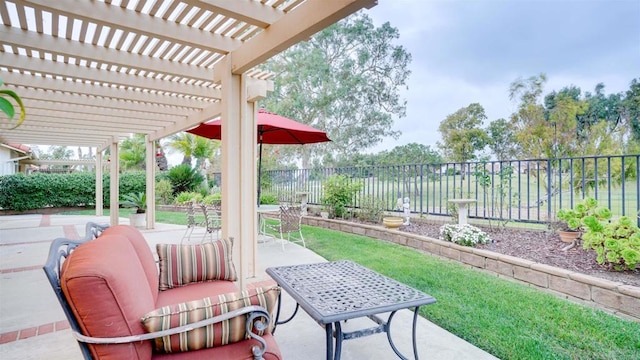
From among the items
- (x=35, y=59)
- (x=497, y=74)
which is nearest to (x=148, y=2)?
(x=35, y=59)

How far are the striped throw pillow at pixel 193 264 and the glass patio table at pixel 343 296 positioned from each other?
16.1 inches

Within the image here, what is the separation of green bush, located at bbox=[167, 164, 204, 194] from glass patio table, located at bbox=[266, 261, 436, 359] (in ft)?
42.3

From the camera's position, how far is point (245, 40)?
11.9 ft

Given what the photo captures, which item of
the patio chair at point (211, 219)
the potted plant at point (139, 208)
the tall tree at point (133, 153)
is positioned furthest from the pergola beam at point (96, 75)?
the tall tree at point (133, 153)

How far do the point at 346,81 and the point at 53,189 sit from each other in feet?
43.1

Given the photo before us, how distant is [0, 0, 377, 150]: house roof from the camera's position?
2.74 meters

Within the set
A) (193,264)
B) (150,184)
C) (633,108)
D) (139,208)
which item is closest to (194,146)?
(139,208)

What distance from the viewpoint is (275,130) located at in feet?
19.2

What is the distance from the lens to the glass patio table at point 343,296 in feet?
6.27

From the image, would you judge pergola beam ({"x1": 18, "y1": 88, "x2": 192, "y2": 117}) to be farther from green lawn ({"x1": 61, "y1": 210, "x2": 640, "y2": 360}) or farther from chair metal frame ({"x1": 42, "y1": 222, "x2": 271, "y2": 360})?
chair metal frame ({"x1": 42, "y1": 222, "x2": 271, "y2": 360})

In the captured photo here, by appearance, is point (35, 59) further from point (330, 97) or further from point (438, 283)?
point (330, 97)

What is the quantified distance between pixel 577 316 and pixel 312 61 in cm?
1403

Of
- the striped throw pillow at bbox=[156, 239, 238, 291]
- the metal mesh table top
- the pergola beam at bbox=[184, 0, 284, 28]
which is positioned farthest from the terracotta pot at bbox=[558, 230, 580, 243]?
the pergola beam at bbox=[184, 0, 284, 28]

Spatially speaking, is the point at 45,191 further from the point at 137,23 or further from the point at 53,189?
the point at 137,23
